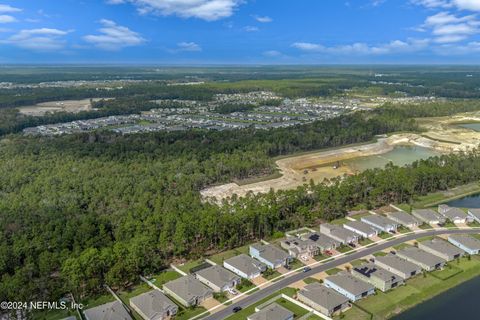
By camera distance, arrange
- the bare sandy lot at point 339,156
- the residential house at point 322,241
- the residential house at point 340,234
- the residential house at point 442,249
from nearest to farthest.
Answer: the residential house at point 442,249, the residential house at point 322,241, the residential house at point 340,234, the bare sandy lot at point 339,156

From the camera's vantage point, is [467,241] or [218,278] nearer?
[218,278]

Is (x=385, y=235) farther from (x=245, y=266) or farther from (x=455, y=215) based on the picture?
(x=245, y=266)

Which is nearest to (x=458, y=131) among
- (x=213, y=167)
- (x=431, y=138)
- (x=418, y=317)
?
(x=431, y=138)

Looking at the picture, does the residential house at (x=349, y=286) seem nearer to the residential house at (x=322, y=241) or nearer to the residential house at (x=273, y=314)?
the residential house at (x=273, y=314)

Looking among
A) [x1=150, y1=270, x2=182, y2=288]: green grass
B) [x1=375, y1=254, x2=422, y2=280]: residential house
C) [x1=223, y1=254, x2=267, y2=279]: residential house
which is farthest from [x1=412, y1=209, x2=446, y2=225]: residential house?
[x1=150, y1=270, x2=182, y2=288]: green grass

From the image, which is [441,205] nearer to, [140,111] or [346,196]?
[346,196]

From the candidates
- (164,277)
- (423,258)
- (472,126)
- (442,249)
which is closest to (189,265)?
(164,277)

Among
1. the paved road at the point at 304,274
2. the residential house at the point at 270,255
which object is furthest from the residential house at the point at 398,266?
the residential house at the point at 270,255

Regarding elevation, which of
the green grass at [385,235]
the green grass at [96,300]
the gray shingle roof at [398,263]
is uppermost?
the gray shingle roof at [398,263]
